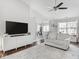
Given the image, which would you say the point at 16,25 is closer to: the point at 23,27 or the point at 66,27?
the point at 23,27

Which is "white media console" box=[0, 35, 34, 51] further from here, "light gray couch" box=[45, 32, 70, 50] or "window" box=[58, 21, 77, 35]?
"window" box=[58, 21, 77, 35]

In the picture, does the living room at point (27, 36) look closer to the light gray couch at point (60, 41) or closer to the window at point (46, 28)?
the light gray couch at point (60, 41)

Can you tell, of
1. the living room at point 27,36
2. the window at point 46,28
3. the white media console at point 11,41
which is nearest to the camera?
the living room at point 27,36

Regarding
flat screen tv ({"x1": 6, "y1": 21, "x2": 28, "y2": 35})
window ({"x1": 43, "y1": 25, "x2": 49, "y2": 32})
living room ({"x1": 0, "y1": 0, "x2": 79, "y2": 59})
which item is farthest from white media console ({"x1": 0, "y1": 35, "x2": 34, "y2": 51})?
window ({"x1": 43, "y1": 25, "x2": 49, "y2": 32})

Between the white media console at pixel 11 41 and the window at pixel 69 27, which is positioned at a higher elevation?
the window at pixel 69 27

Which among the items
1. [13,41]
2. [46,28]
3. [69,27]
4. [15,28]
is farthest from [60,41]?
[46,28]

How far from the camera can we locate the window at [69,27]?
7.40 meters

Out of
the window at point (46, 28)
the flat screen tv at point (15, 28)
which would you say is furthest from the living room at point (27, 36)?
the window at point (46, 28)

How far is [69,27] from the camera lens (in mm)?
7941

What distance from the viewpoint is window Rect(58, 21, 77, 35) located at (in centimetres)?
740

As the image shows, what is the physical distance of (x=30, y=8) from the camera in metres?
6.28

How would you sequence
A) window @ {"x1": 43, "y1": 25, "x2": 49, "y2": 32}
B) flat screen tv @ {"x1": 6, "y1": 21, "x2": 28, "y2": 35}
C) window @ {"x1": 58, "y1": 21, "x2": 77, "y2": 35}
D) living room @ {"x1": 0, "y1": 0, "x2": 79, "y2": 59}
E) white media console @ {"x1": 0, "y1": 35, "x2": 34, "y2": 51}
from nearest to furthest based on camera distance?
living room @ {"x1": 0, "y1": 0, "x2": 79, "y2": 59} < white media console @ {"x1": 0, "y1": 35, "x2": 34, "y2": 51} < flat screen tv @ {"x1": 6, "y1": 21, "x2": 28, "y2": 35} < window @ {"x1": 58, "y1": 21, "x2": 77, "y2": 35} < window @ {"x1": 43, "y1": 25, "x2": 49, "y2": 32}

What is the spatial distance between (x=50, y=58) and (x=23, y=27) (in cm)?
315

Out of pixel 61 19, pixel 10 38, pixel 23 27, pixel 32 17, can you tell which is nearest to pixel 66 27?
pixel 61 19
